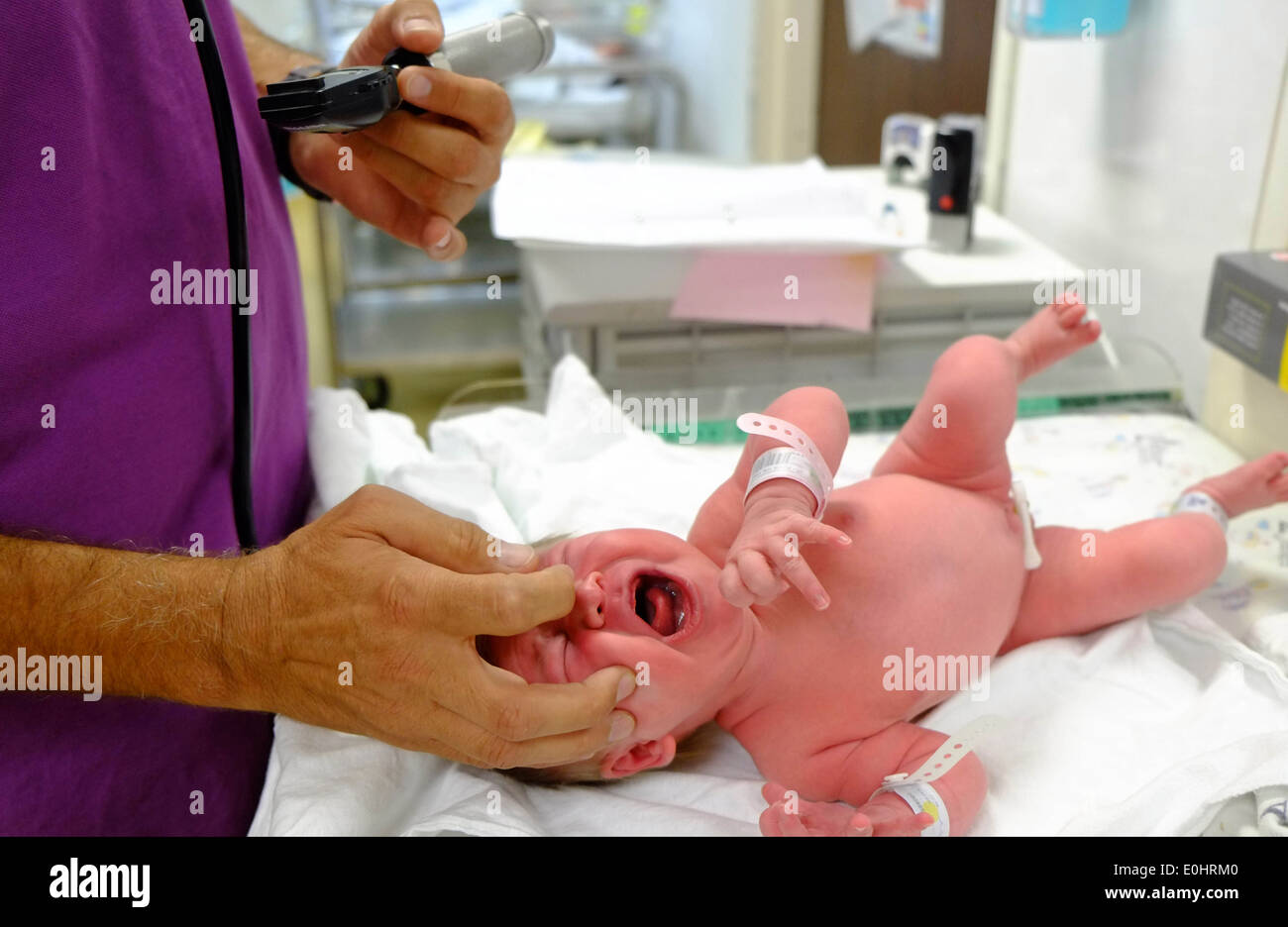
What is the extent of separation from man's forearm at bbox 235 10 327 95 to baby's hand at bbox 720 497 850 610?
0.69m

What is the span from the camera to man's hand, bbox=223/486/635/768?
601 millimetres

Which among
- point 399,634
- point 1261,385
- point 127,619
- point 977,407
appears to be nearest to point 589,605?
point 399,634

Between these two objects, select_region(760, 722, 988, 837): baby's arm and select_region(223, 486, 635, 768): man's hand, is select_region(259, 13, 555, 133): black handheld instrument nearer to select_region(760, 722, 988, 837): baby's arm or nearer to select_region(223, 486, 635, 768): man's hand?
select_region(223, 486, 635, 768): man's hand

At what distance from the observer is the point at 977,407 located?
91 centimetres

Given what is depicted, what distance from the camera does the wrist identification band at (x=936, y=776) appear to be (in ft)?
2.30

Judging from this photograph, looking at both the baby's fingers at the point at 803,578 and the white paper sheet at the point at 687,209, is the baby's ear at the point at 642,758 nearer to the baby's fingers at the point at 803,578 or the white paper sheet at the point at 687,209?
the baby's fingers at the point at 803,578

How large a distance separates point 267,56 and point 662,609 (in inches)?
27.9

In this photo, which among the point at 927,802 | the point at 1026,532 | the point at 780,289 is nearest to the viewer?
the point at 927,802

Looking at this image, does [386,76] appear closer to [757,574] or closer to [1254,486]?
[757,574]

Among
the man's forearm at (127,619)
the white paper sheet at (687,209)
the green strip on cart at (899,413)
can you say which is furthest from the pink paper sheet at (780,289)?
the man's forearm at (127,619)

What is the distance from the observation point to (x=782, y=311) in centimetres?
132
